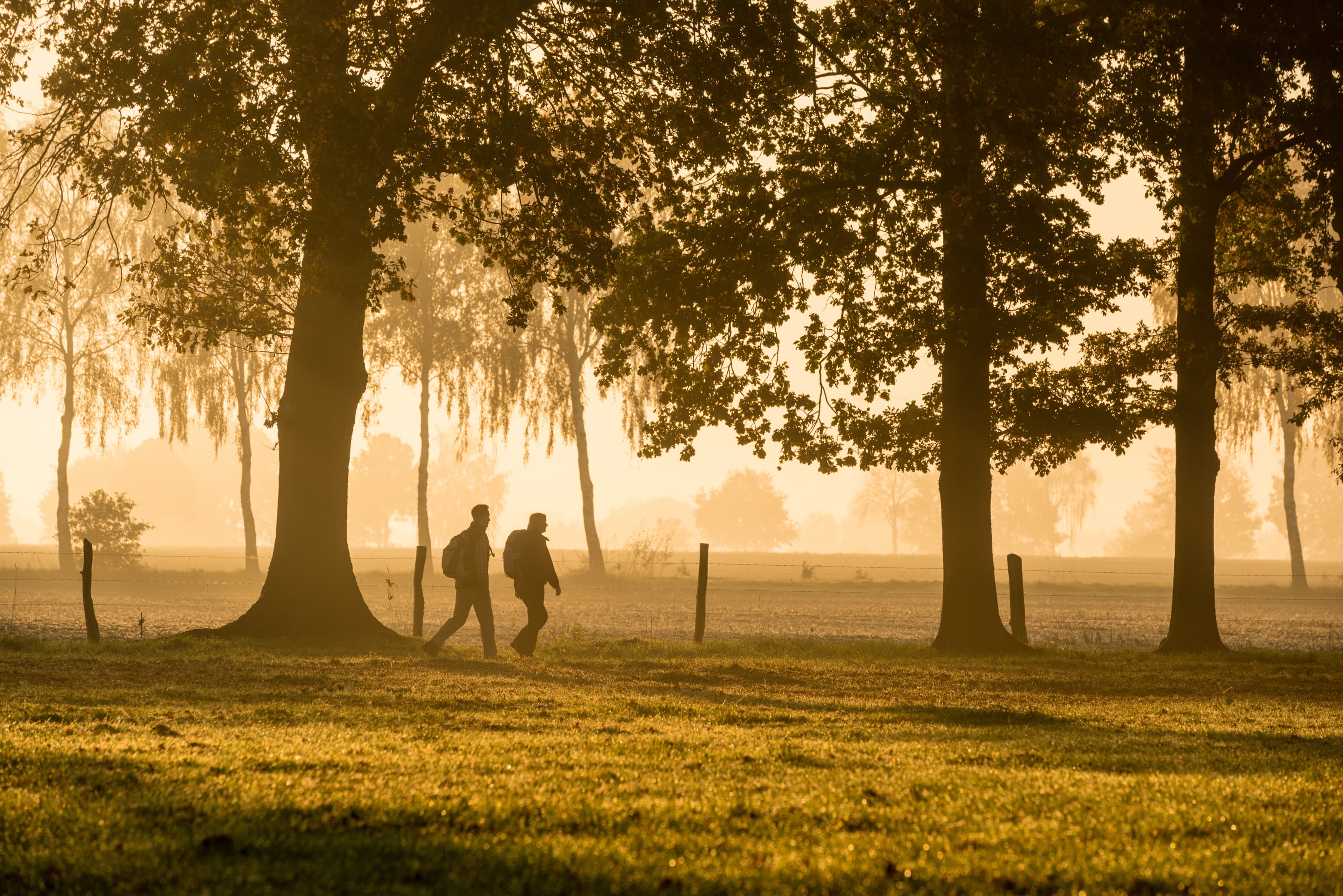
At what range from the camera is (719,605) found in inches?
1310

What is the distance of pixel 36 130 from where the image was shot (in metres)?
16.0

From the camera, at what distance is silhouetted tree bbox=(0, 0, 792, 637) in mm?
13820

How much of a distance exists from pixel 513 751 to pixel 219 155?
32.0 ft

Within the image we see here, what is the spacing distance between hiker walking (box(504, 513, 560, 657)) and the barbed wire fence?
8.38 feet

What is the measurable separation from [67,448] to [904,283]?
37271mm

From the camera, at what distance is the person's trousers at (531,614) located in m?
15.0

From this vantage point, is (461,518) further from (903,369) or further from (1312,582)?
(903,369)

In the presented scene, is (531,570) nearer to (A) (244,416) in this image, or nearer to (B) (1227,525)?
(A) (244,416)

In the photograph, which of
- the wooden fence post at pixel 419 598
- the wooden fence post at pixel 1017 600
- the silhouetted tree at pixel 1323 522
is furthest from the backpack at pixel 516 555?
the silhouetted tree at pixel 1323 522

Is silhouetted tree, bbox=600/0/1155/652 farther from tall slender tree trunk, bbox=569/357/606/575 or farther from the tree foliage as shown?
A: tall slender tree trunk, bbox=569/357/606/575

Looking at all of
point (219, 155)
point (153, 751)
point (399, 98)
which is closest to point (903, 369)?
point (399, 98)

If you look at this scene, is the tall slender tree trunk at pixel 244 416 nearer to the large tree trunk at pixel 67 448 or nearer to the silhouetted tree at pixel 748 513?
the large tree trunk at pixel 67 448

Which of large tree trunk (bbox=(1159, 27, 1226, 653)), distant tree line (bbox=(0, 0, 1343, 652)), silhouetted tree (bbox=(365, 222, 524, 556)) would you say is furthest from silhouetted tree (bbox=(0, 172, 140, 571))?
large tree trunk (bbox=(1159, 27, 1226, 653))

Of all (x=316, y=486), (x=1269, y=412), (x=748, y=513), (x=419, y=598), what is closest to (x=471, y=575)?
(x=316, y=486)
